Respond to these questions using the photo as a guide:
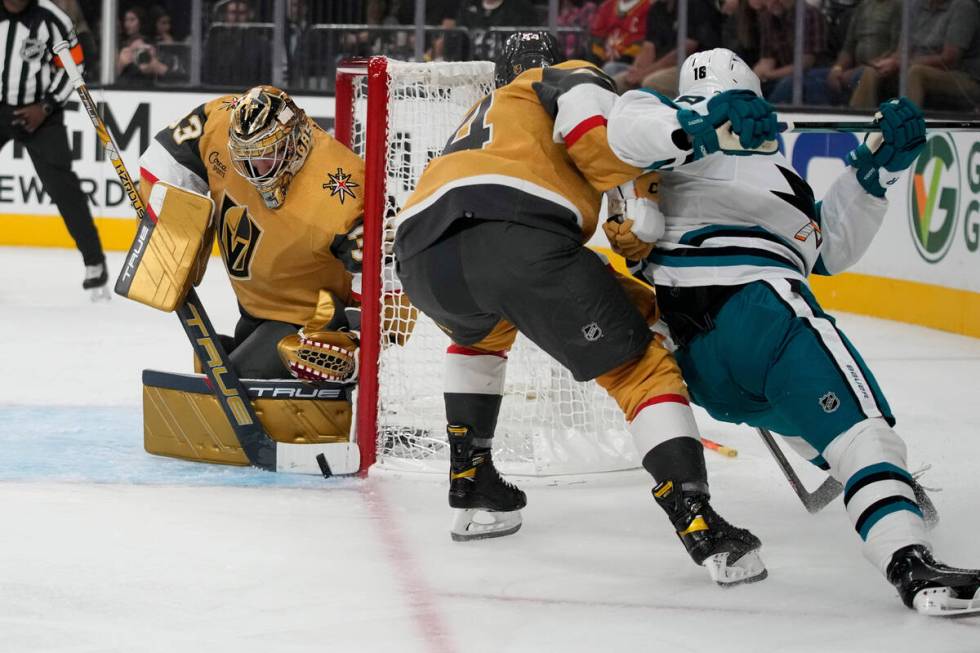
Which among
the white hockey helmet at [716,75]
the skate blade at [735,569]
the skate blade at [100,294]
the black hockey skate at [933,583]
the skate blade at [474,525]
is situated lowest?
the skate blade at [100,294]

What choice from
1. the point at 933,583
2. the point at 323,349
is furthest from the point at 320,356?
the point at 933,583

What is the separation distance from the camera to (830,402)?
227cm

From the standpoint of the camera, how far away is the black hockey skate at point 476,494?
2.64 meters

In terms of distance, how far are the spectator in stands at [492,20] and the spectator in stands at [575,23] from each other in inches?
5.8

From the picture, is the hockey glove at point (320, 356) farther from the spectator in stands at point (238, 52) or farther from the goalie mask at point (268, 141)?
the spectator in stands at point (238, 52)

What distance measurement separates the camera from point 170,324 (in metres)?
5.46

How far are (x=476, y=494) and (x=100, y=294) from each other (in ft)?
12.4

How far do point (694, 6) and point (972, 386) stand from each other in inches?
136

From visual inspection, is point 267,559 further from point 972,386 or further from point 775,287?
point 972,386

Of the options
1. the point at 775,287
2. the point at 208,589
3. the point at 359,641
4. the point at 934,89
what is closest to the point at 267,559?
the point at 208,589

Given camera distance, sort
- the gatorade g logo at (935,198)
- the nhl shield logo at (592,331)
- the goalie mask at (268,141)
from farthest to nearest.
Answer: the gatorade g logo at (935,198) → the goalie mask at (268,141) → the nhl shield logo at (592,331)

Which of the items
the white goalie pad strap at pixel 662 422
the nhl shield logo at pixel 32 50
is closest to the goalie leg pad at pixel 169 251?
the white goalie pad strap at pixel 662 422

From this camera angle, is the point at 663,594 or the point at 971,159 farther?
the point at 971,159

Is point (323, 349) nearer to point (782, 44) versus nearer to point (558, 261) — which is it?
point (558, 261)
